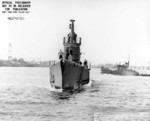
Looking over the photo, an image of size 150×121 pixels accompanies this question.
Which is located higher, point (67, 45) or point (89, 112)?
point (67, 45)

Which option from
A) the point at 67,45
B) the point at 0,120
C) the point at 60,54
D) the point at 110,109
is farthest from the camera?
the point at 67,45

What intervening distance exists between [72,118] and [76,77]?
2113 cm

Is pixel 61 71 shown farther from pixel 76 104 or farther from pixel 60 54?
pixel 76 104

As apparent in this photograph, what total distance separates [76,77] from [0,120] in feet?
74.4

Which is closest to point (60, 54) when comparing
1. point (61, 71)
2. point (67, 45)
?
point (61, 71)

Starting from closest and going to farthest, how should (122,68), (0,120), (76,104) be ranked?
1. (0,120)
2. (76,104)
3. (122,68)

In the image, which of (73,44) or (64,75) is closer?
(64,75)

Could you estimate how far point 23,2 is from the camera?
2998 centimetres

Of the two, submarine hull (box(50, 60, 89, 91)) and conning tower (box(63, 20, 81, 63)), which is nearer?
submarine hull (box(50, 60, 89, 91))

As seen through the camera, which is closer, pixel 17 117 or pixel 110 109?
pixel 17 117

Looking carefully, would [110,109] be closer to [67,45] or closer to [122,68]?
[67,45]

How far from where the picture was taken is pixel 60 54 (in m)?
43.2

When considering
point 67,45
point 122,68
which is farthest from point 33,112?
point 122,68

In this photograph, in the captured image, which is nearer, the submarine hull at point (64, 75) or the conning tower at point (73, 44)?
the submarine hull at point (64, 75)
